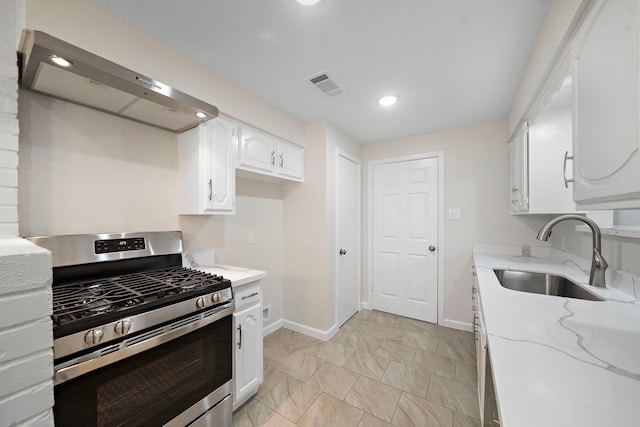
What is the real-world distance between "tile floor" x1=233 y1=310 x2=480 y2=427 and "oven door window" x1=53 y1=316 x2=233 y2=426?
0.49 metres

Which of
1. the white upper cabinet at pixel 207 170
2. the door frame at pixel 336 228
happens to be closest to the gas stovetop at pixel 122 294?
the white upper cabinet at pixel 207 170

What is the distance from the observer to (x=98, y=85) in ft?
3.81

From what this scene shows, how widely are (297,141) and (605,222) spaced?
2.42 meters

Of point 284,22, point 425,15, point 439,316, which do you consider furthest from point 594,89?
point 439,316

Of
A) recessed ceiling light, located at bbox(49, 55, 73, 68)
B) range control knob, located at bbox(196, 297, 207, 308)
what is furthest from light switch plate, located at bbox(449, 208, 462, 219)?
recessed ceiling light, located at bbox(49, 55, 73, 68)

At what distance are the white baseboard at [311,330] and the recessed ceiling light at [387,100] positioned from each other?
7.57 feet

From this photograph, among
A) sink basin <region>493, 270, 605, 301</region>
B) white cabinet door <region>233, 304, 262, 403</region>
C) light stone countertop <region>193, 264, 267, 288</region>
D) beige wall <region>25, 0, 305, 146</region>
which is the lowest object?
white cabinet door <region>233, 304, 262, 403</region>

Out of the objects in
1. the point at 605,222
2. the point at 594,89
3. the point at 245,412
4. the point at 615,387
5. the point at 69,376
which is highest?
the point at 594,89

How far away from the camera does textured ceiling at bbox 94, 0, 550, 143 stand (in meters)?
1.23

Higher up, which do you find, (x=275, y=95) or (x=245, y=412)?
(x=275, y=95)

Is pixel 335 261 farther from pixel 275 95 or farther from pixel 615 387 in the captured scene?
pixel 615 387

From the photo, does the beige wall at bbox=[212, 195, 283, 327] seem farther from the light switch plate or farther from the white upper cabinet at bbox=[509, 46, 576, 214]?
the white upper cabinet at bbox=[509, 46, 576, 214]

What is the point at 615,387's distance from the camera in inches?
23.0

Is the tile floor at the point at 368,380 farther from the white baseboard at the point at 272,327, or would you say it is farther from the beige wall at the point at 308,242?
the beige wall at the point at 308,242
